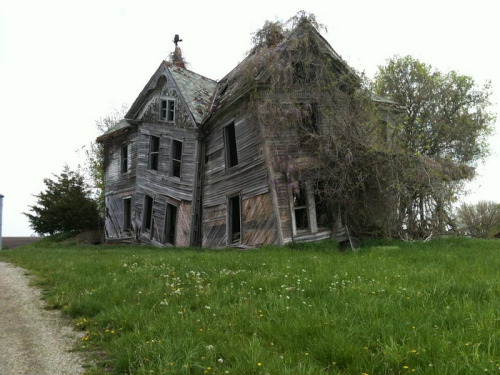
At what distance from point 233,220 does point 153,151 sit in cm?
705

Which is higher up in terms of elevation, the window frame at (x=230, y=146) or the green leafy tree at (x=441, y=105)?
the green leafy tree at (x=441, y=105)

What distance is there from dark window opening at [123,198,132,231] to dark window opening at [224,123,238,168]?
9.36 meters

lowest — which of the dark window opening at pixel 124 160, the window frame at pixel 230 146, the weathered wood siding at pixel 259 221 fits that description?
the weathered wood siding at pixel 259 221

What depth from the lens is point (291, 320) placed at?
12.6 feet

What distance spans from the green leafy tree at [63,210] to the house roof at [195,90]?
16.3m

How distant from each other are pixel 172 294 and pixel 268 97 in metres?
9.24

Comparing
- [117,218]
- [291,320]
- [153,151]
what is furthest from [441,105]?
[291,320]

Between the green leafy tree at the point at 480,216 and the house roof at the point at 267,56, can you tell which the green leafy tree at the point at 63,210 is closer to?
the house roof at the point at 267,56

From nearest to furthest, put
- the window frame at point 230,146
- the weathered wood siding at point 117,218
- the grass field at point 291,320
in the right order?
1. the grass field at point 291,320
2. the window frame at point 230,146
3. the weathered wood siding at point 117,218

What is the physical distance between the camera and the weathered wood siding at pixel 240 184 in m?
13.0

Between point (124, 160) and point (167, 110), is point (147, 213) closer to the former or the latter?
point (124, 160)

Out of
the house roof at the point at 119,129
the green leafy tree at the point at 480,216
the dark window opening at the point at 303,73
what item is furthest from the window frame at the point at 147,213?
the green leafy tree at the point at 480,216

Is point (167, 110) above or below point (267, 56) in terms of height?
above

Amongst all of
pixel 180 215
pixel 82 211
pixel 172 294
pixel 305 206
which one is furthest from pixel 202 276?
pixel 82 211
